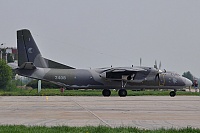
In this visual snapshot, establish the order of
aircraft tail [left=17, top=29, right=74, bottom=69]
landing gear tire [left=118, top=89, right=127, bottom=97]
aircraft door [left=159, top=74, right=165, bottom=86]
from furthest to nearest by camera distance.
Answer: aircraft door [left=159, top=74, right=165, bottom=86] → landing gear tire [left=118, top=89, right=127, bottom=97] → aircraft tail [left=17, top=29, right=74, bottom=69]

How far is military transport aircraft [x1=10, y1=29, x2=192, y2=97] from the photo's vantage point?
40031 mm

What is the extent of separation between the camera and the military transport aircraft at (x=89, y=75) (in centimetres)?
4003

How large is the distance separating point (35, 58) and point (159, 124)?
2685 centimetres

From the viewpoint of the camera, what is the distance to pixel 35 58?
40.6 metres

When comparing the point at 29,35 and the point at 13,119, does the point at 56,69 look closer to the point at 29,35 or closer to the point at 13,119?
the point at 29,35

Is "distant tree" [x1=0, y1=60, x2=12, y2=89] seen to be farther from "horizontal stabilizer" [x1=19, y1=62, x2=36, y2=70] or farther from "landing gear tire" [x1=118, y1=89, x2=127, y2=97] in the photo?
"landing gear tire" [x1=118, y1=89, x2=127, y2=97]

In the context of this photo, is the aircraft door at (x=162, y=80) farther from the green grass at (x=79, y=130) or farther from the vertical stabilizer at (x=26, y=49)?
the green grass at (x=79, y=130)

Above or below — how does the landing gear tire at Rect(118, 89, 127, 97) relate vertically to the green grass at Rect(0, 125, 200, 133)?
above

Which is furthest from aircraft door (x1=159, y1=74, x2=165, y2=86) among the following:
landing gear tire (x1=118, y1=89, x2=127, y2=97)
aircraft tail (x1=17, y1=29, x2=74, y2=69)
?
aircraft tail (x1=17, y1=29, x2=74, y2=69)

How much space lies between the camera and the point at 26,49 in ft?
132

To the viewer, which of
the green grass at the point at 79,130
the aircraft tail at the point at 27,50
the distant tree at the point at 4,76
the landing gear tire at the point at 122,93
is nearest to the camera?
the green grass at the point at 79,130

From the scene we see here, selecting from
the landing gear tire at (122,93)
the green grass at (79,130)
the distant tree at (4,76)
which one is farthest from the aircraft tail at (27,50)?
the green grass at (79,130)

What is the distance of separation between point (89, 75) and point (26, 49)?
21.8 ft

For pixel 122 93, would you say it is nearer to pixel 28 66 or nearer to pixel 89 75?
pixel 89 75
